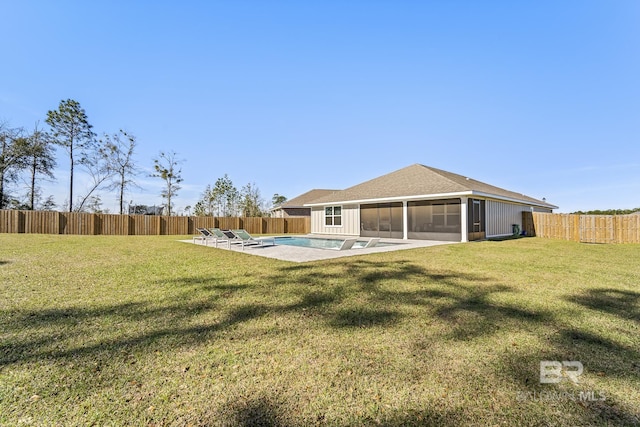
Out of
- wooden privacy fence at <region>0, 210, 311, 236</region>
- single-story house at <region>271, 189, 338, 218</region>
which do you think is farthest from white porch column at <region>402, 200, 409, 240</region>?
single-story house at <region>271, 189, 338, 218</region>

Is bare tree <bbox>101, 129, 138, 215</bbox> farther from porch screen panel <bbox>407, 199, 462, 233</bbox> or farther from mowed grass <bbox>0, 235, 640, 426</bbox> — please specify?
porch screen panel <bbox>407, 199, 462, 233</bbox>

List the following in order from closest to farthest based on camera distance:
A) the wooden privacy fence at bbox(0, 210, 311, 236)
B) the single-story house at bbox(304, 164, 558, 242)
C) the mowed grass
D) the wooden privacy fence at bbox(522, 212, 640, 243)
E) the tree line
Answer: the mowed grass
the single-story house at bbox(304, 164, 558, 242)
the wooden privacy fence at bbox(522, 212, 640, 243)
the wooden privacy fence at bbox(0, 210, 311, 236)
the tree line

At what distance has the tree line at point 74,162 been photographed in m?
24.4

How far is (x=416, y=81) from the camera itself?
14.8m

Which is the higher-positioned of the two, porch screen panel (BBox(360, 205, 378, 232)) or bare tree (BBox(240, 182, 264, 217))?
bare tree (BBox(240, 182, 264, 217))

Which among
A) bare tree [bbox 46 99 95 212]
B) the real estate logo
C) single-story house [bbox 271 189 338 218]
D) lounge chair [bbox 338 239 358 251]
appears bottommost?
the real estate logo

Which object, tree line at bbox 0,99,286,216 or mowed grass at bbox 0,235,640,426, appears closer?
mowed grass at bbox 0,235,640,426

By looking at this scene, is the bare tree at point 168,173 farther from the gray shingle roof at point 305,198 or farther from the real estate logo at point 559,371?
the real estate logo at point 559,371

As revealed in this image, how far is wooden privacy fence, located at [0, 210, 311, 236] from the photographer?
19.4 metres

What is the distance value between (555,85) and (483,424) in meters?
18.5

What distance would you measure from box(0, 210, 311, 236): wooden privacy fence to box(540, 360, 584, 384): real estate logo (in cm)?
2456

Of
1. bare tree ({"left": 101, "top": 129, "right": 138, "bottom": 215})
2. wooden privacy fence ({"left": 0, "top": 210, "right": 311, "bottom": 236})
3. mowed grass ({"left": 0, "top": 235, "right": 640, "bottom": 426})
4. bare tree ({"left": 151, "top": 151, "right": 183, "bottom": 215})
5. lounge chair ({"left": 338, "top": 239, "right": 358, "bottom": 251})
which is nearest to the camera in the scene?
mowed grass ({"left": 0, "top": 235, "right": 640, "bottom": 426})

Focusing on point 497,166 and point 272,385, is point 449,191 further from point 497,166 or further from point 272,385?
point 272,385

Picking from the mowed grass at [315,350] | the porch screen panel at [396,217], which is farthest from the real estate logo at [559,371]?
the porch screen panel at [396,217]
